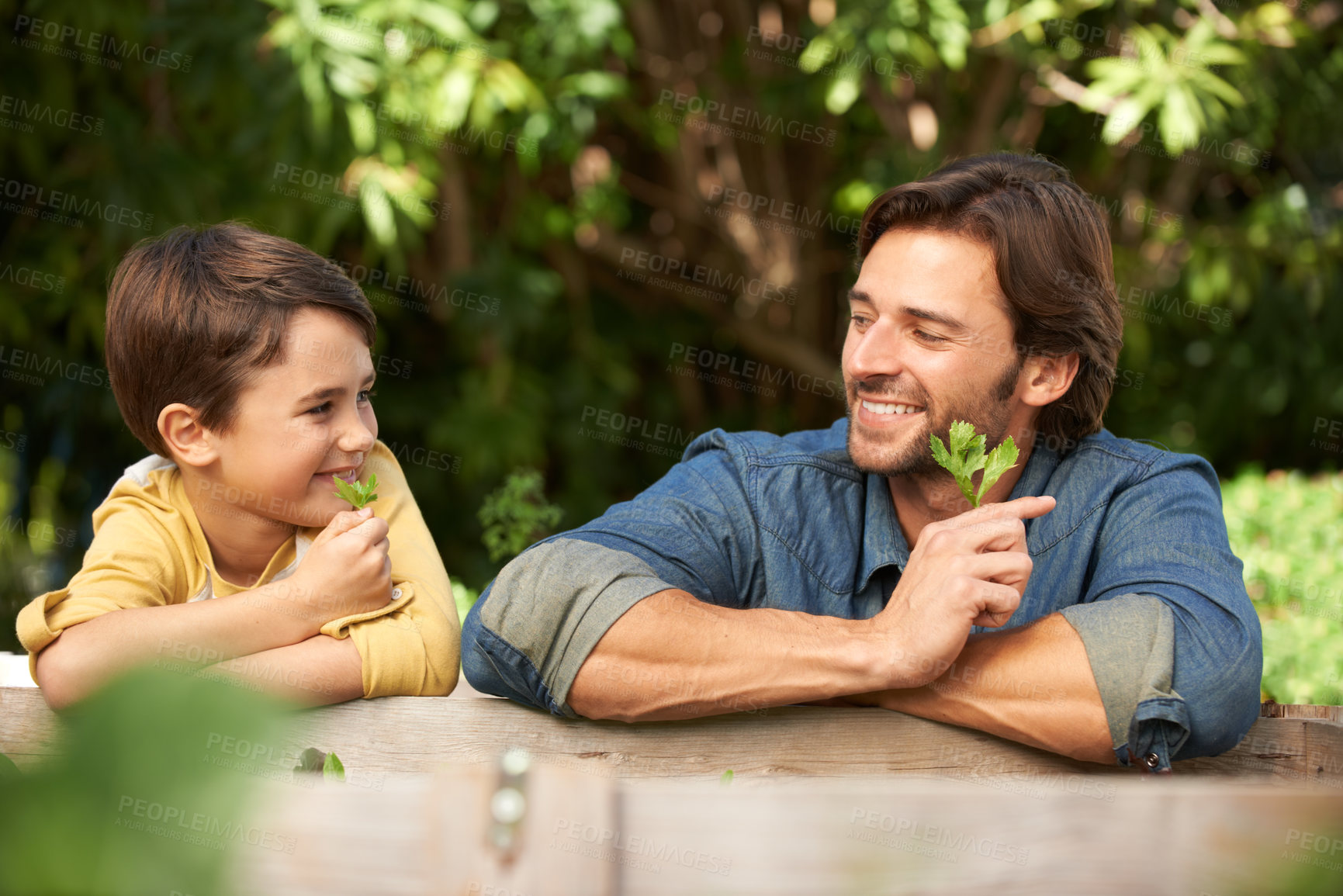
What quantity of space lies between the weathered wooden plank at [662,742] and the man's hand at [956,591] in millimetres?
125

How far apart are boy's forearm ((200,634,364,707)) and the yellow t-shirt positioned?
2cm

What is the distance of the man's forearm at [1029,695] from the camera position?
Result: 5.95 feet

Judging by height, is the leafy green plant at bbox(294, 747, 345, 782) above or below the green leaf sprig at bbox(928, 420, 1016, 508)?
below

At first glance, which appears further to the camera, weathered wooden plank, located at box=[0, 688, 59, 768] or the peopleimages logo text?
the peopleimages logo text

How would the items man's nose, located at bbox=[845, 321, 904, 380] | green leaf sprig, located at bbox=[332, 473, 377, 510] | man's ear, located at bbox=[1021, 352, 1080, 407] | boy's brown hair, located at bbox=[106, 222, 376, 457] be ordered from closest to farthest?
green leaf sprig, located at bbox=[332, 473, 377, 510], boy's brown hair, located at bbox=[106, 222, 376, 457], man's nose, located at bbox=[845, 321, 904, 380], man's ear, located at bbox=[1021, 352, 1080, 407]

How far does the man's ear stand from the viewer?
7.88 ft

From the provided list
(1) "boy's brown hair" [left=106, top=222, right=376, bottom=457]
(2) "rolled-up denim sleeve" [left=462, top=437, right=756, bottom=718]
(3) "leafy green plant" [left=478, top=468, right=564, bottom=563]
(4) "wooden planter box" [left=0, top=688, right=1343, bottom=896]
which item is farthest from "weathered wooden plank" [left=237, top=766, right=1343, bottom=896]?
(3) "leafy green plant" [left=478, top=468, right=564, bottom=563]

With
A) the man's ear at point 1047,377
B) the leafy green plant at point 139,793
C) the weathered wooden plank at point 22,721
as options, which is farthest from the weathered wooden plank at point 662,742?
the leafy green plant at point 139,793

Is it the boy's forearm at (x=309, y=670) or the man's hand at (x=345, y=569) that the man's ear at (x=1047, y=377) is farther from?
the boy's forearm at (x=309, y=670)

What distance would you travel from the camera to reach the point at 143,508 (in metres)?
2.18

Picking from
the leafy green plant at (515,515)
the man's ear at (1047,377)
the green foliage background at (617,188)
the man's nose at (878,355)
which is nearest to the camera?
the man's nose at (878,355)

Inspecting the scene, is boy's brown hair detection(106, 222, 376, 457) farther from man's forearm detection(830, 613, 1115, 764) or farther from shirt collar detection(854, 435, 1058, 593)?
man's forearm detection(830, 613, 1115, 764)

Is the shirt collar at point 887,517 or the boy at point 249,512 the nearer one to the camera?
the boy at point 249,512

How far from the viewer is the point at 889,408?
2281mm
